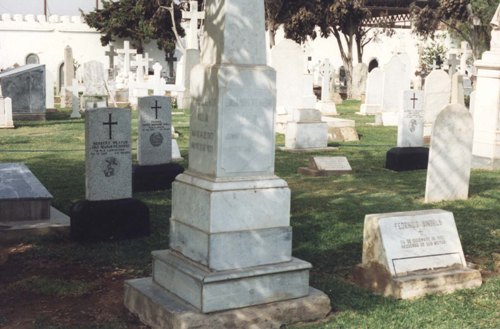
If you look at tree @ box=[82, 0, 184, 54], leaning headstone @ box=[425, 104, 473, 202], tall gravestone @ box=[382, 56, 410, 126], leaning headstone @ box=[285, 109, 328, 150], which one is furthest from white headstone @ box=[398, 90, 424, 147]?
tree @ box=[82, 0, 184, 54]

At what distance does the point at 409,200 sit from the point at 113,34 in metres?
41.8

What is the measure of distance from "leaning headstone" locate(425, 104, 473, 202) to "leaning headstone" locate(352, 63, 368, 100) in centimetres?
2297

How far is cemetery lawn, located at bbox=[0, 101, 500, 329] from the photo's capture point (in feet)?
17.7

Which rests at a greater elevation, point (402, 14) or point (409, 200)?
point (402, 14)

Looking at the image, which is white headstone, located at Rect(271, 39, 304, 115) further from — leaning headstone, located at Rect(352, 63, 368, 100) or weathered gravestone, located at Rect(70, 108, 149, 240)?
leaning headstone, located at Rect(352, 63, 368, 100)

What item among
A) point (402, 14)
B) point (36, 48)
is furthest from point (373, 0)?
point (36, 48)

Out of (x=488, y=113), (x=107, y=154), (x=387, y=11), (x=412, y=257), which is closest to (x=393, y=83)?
(x=488, y=113)

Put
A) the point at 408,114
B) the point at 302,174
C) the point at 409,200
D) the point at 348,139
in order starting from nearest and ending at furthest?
1. the point at 409,200
2. the point at 302,174
3. the point at 408,114
4. the point at 348,139

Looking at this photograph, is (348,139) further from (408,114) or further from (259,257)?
(259,257)

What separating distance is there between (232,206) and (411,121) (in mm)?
8577

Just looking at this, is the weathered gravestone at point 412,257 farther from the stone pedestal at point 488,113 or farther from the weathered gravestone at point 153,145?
the stone pedestal at point 488,113

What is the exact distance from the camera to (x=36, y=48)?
47.1m

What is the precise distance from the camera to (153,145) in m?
10.3

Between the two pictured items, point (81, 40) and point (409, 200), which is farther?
point (81, 40)
